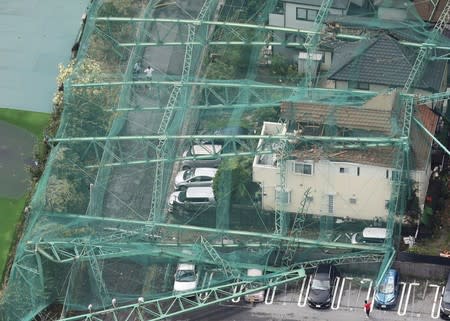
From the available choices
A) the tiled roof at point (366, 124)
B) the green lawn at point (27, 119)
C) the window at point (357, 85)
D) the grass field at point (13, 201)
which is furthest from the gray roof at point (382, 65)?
the grass field at point (13, 201)

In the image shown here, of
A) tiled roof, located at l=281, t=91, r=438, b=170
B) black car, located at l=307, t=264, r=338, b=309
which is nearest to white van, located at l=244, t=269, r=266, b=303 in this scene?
black car, located at l=307, t=264, r=338, b=309

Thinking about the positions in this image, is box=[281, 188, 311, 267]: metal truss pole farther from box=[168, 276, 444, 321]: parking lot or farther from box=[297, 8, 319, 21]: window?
box=[297, 8, 319, 21]: window

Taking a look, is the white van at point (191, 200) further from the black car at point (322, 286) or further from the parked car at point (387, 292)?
the parked car at point (387, 292)

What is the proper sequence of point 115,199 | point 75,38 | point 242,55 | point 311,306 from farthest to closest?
point 75,38, point 242,55, point 115,199, point 311,306

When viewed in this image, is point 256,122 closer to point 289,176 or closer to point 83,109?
point 289,176

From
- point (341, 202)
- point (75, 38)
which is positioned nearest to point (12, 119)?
point (75, 38)

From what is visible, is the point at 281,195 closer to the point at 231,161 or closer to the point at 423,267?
the point at 231,161
